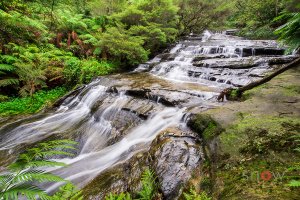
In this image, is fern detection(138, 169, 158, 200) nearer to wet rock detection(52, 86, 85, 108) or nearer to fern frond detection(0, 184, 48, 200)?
fern frond detection(0, 184, 48, 200)

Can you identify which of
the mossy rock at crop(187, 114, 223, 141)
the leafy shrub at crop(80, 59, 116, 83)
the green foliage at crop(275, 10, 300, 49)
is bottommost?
the mossy rock at crop(187, 114, 223, 141)

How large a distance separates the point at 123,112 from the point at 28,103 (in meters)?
4.67

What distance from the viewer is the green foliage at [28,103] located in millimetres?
7871

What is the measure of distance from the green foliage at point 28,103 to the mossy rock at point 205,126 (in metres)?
6.45

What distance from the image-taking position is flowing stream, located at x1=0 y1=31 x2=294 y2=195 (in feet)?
16.1

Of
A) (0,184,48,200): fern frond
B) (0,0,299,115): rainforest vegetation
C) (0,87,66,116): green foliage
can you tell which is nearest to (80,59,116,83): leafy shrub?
(0,0,299,115): rainforest vegetation

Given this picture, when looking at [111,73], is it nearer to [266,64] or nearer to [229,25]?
[266,64]

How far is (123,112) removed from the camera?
633cm

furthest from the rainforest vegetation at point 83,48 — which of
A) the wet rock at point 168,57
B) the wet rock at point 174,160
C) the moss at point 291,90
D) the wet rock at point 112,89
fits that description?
the wet rock at point 112,89

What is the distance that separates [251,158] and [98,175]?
2.81 m

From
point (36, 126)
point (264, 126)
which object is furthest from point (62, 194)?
point (36, 126)

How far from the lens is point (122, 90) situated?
7594 mm

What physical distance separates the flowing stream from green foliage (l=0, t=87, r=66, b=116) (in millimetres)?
889

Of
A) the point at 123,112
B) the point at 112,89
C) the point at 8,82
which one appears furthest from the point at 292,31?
the point at 8,82
